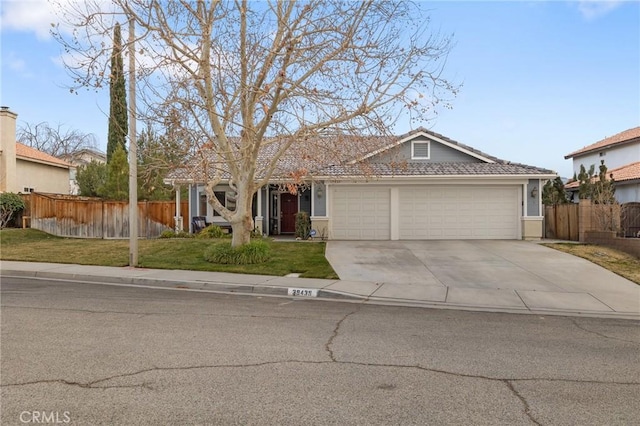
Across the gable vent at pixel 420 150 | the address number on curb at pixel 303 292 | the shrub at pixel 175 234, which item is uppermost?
the gable vent at pixel 420 150

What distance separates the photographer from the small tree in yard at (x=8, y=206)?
73.0 feet

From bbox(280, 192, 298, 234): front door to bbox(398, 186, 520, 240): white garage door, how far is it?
5.91 m

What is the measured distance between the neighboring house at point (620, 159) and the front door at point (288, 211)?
1559cm

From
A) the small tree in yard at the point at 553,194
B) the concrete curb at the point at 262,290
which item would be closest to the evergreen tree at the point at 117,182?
the concrete curb at the point at 262,290

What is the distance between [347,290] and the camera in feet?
35.8

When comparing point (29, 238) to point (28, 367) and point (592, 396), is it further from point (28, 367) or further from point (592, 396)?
point (592, 396)

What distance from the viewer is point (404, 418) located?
4086 millimetres

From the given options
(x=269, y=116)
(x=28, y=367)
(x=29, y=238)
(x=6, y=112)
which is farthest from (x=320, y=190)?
(x=6, y=112)

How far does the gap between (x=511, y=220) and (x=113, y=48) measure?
55.3ft

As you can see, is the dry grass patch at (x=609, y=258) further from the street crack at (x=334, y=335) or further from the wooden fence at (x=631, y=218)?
the street crack at (x=334, y=335)

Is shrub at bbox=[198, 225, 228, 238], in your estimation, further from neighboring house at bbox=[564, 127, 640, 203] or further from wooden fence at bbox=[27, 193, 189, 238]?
neighboring house at bbox=[564, 127, 640, 203]

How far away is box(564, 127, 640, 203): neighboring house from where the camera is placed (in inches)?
979

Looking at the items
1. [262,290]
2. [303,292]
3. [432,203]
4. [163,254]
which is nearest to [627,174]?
[432,203]

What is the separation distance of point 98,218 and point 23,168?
423 inches
